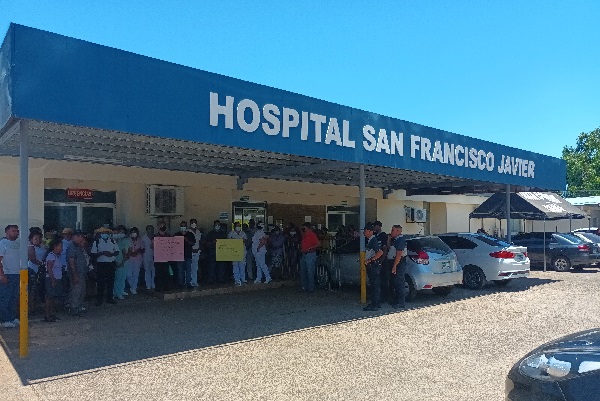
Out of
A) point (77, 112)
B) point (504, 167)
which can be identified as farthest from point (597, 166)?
point (77, 112)

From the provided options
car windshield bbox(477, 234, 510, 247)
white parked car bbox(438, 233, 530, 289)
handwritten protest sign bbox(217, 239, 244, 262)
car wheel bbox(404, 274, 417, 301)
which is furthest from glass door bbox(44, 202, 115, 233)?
car windshield bbox(477, 234, 510, 247)

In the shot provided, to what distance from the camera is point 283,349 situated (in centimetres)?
750

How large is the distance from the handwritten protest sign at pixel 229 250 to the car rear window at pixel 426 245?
4498 mm

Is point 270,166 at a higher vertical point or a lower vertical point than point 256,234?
higher

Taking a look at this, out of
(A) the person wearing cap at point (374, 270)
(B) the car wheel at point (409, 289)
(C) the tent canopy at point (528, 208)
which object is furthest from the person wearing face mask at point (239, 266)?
(C) the tent canopy at point (528, 208)

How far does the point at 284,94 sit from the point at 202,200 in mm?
6255

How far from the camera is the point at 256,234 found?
46.4 feet

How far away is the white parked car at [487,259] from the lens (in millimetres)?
13430

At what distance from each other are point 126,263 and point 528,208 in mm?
17716

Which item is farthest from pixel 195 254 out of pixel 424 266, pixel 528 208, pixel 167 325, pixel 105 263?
pixel 528 208

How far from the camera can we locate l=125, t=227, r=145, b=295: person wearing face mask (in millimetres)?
12047

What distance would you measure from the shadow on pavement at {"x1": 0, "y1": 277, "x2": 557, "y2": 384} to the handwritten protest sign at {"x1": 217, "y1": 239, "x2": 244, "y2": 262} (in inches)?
44.6

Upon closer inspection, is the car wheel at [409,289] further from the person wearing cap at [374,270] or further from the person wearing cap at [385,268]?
the person wearing cap at [374,270]

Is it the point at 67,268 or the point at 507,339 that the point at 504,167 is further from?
the point at 67,268
